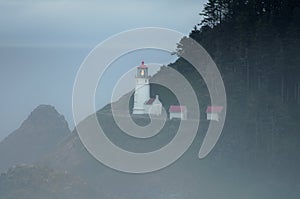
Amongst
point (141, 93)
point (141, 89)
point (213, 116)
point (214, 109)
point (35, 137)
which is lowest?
point (35, 137)

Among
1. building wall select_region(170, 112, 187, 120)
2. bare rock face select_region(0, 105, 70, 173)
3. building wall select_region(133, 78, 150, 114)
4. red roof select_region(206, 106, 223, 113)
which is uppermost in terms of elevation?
building wall select_region(133, 78, 150, 114)

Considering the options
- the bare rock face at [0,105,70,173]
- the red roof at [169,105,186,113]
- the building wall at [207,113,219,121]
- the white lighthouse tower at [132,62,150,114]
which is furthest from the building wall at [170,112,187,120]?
the bare rock face at [0,105,70,173]

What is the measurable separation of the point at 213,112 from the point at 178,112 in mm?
2155

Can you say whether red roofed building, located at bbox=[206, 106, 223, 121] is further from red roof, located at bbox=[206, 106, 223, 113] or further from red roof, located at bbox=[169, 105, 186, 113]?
red roof, located at bbox=[169, 105, 186, 113]

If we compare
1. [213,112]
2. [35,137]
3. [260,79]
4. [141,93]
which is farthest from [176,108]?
[35,137]

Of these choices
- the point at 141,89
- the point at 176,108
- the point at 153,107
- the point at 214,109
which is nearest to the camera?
the point at 214,109

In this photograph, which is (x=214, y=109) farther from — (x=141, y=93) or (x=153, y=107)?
(x=141, y=93)

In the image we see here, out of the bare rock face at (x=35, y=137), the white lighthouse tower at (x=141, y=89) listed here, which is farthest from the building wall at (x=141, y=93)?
the bare rock face at (x=35, y=137)

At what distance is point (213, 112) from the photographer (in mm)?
31219

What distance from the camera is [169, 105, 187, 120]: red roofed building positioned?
32.4 metres

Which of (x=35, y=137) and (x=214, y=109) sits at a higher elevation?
(x=214, y=109)

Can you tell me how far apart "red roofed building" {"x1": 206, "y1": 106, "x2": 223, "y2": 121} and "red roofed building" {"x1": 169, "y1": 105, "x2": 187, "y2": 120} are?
1.54 metres

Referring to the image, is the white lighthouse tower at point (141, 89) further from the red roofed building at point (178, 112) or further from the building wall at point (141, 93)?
the red roofed building at point (178, 112)

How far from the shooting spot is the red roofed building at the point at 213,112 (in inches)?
1221
